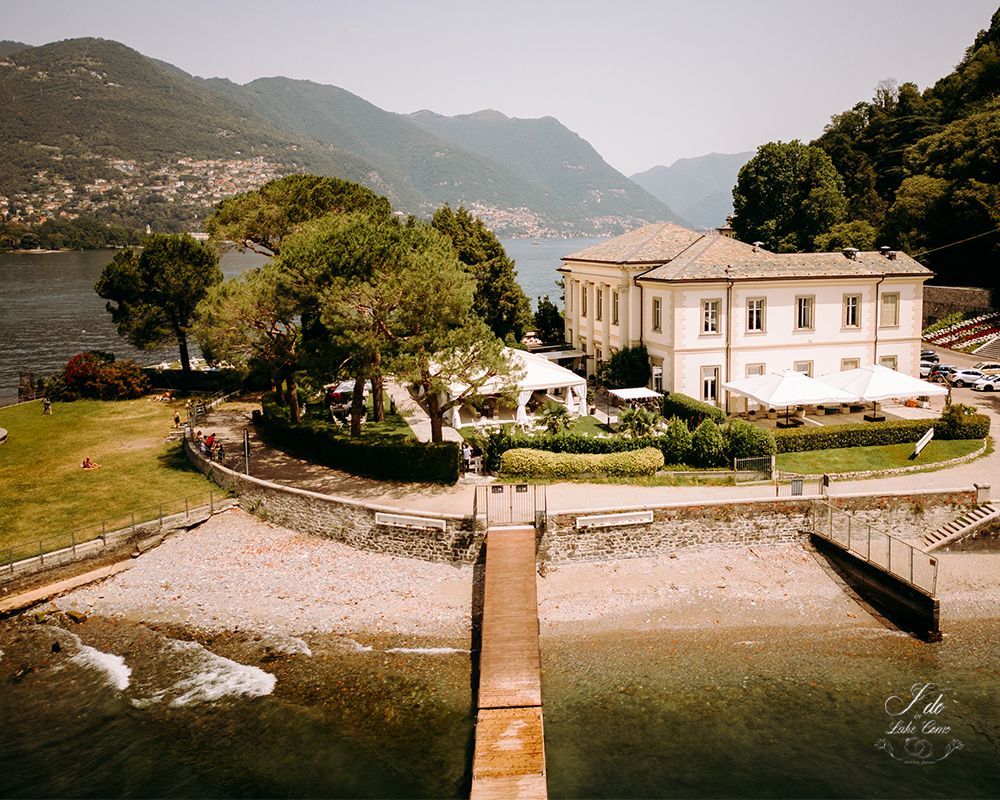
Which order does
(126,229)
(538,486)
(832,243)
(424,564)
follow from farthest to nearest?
1. (126,229)
2. (832,243)
3. (538,486)
4. (424,564)

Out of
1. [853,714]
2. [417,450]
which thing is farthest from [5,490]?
[853,714]

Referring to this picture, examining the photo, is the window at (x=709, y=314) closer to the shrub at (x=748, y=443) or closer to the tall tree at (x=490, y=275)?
the shrub at (x=748, y=443)

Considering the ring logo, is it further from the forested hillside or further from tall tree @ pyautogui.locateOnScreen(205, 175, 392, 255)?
the forested hillside

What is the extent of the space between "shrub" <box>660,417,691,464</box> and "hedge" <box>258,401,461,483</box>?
24.1 ft

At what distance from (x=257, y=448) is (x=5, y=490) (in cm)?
903

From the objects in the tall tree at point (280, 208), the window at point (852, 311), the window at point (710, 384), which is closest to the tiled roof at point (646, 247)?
the window at point (710, 384)

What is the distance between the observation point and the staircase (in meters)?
23.3

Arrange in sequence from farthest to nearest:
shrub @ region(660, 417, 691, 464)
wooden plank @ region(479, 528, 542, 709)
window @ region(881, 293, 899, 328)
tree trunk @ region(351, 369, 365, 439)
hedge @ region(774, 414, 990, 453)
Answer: window @ region(881, 293, 899, 328), tree trunk @ region(351, 369, 365, 439), hedge @ region(774, 414, 990, 453), shrub @ region(660, 417, 691, 464), wooden plank @ region(479, 528, 542, 709)

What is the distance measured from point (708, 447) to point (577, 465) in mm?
4699

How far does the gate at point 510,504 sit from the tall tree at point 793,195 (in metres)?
52.2

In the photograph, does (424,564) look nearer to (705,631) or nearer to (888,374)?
(705,631)

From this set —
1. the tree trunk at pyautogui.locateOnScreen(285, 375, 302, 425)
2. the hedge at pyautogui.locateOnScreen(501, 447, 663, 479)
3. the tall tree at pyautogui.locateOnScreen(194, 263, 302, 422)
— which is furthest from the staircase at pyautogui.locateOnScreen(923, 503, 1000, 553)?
the tree trunk at pyautogui.locateOnScreen(285, 375, 302, 425)

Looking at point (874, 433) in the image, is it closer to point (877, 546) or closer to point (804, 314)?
point (877, 546)

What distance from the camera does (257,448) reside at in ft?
106
